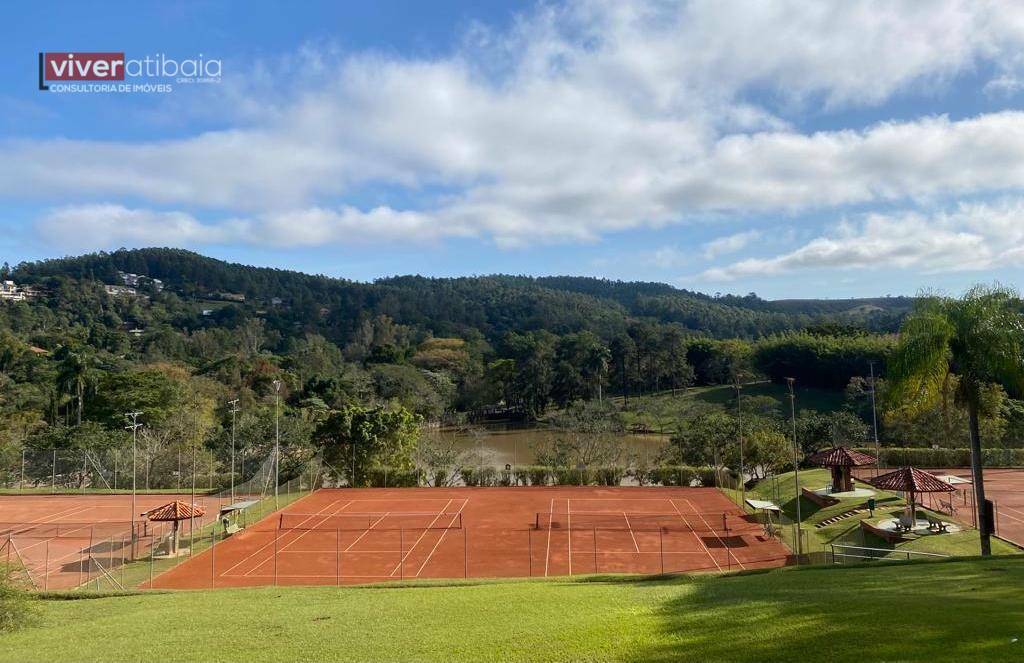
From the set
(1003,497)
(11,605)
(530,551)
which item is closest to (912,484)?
(1003,497)

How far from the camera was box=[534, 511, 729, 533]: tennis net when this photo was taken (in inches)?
1228

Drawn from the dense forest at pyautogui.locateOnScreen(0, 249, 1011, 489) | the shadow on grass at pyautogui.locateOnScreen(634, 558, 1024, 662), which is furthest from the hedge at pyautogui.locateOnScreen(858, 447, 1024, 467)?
the shadow on grass at pyautogui.locateOnScreen(634, 558, 1024, 662)

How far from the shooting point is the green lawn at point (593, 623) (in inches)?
384

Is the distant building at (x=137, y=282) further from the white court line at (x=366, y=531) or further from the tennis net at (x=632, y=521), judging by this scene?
the tennis net at (x=632, y=521)

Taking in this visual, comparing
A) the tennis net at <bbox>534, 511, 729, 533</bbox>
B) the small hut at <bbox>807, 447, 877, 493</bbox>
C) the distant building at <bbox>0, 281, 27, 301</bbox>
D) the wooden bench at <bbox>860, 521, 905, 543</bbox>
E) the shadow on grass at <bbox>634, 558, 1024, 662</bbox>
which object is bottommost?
the tennis net at <bbox>534, 511, 729, 533</bbox>

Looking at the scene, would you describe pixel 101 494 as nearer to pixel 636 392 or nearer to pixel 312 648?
pixel 312 648

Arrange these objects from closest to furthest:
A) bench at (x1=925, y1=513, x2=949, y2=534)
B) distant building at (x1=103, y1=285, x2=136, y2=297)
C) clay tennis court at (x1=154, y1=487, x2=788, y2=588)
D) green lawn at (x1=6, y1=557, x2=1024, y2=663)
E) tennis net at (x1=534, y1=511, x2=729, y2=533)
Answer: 1. green lawn at (x1=6, y1=557, x2=1024, y2=663)
2. bench at (x1=925, y1=513, x2=949, y2=534)
3. clay tennis court at (x1=154, y1=487, x2=788, y2=588)
4. tennis net at (x1=534, y1=511, x2=729, y2=533)
5. distant building at (x1=103, y1=285, x2=136, y2=297)

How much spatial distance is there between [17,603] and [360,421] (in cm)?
3033

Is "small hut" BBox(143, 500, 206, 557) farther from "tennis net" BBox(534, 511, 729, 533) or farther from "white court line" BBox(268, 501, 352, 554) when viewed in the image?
"tennis net" BBox(534, 511, 729, 533)

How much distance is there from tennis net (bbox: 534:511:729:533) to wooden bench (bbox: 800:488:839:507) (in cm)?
464

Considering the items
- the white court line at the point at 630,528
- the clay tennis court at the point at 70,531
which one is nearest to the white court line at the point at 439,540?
the white court line at the point at 630,528

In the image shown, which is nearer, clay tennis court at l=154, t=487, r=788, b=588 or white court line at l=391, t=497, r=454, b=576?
clay tennis court at l=154, t=487, r=788, b=588

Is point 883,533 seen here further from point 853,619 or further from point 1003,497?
point 853,619

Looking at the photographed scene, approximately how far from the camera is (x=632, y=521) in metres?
32.6
